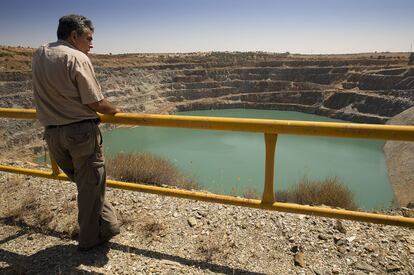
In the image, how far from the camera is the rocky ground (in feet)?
10.1

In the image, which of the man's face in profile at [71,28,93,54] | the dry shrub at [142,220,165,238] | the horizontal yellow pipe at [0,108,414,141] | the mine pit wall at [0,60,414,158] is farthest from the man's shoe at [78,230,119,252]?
the mine pit wall at [0,60,414,158]

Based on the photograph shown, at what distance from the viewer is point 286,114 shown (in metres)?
47.8

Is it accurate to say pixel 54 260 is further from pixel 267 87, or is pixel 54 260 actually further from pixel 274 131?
pixel 267 87

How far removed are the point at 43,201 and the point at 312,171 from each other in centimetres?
2013

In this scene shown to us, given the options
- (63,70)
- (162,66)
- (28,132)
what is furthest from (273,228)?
(162,66)

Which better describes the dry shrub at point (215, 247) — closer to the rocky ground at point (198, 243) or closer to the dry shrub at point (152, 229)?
the rocky ground at point (198, 243)

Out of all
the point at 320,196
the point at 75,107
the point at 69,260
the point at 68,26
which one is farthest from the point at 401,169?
the point at 68,26

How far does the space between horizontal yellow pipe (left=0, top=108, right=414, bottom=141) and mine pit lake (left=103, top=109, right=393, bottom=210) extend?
12686 millimetres

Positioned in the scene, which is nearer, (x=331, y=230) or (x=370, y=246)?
(x=370, y=246)

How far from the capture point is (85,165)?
2951mm

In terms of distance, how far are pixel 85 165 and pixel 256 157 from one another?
23353 millimetres

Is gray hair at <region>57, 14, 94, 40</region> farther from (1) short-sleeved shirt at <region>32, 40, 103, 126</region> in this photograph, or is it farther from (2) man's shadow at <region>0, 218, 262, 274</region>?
(2) man's shadow at <region>0, 218, 262, 274</region>

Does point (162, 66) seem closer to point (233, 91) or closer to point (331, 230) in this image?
point (233, 91)

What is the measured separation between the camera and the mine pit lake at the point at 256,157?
1881 centimetres
